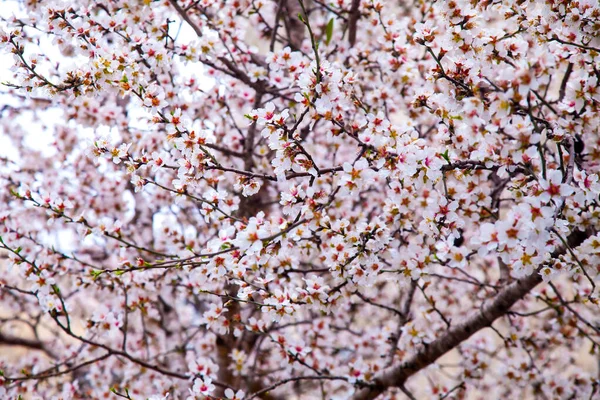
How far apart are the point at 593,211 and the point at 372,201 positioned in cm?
200

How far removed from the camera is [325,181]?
9.29 ft

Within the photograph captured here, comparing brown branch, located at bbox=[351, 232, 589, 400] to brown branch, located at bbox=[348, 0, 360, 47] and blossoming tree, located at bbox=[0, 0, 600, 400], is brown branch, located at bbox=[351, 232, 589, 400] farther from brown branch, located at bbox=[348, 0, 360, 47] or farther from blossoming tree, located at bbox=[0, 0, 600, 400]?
brown branch, located at bbox=[348, 0, 360, 47]

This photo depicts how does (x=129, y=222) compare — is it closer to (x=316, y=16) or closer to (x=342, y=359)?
(x=342, y=359)

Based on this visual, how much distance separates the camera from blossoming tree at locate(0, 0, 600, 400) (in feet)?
6.62

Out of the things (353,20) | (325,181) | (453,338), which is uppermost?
(353,20)

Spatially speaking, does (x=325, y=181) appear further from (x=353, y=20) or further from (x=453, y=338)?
(x=353, y=20)

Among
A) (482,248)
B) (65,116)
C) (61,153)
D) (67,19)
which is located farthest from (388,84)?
(61,153)

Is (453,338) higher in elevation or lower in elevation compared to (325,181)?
lower

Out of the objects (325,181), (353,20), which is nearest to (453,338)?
(325,181)

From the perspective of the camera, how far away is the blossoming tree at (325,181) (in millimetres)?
2018

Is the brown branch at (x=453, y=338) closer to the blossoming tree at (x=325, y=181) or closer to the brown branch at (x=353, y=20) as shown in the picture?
the blossoming tree at (x=325, y=181)

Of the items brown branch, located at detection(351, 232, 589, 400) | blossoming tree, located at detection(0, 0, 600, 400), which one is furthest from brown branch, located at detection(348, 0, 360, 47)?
brown branch, located at detection(351, 232, 589, 400)

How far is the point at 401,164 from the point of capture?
197 centimetres

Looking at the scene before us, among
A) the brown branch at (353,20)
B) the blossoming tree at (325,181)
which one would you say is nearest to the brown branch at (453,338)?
the blossoming tree at (325,181)
